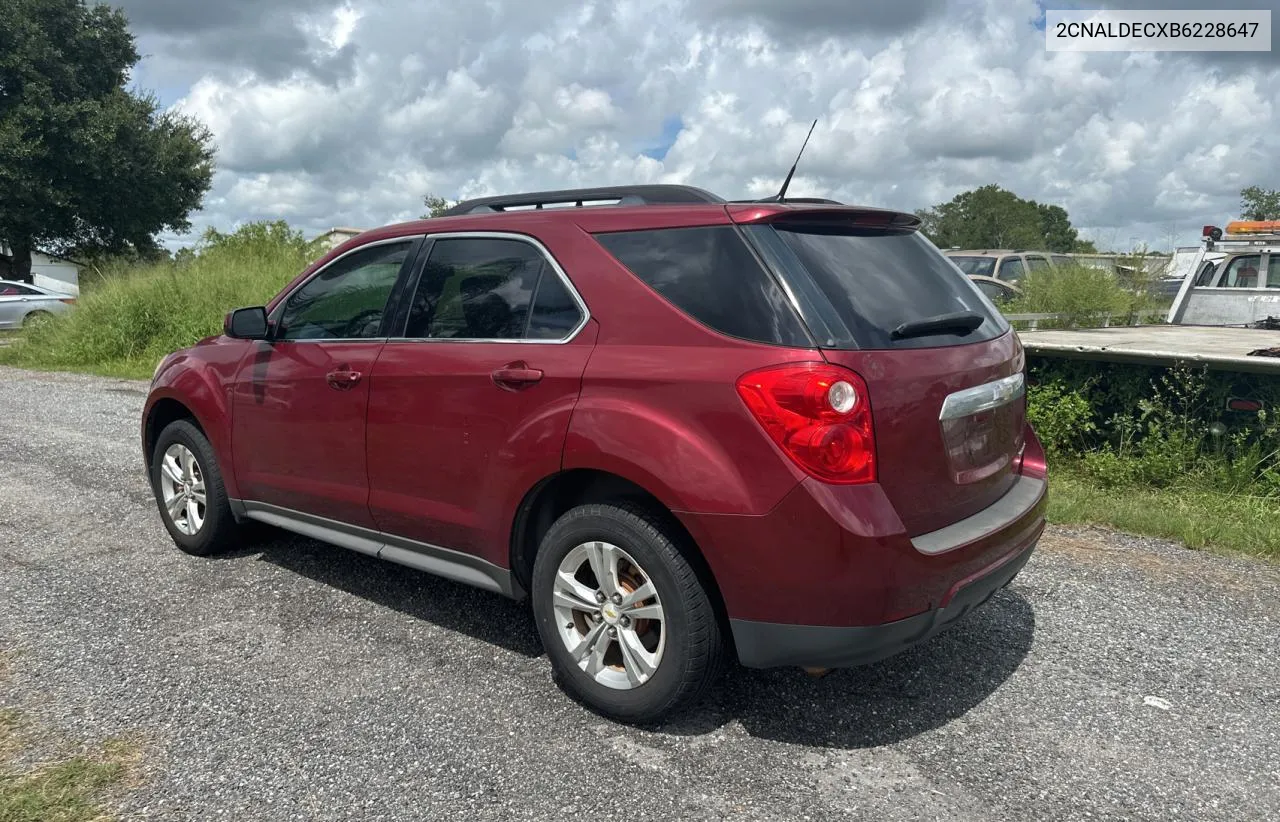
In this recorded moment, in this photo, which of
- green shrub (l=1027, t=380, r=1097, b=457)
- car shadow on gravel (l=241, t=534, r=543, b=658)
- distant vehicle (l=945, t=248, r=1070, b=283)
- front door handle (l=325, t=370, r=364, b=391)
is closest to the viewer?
front door handle (l=325, t=370, r=364, b=391)

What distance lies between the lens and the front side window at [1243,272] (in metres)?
10.3

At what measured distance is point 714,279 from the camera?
311 cm

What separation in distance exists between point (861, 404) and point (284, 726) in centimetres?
219

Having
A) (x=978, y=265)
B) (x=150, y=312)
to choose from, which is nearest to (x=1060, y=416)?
(x=978, y=265)

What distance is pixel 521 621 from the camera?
4.20 metres

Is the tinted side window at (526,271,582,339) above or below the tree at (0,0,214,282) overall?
below

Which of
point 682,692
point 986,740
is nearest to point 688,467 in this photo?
point 682,692

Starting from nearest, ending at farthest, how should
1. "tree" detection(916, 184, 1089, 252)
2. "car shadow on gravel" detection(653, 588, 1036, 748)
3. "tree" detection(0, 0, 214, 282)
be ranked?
"car shadow on gravel" detection(653, 588, 1036, 748)
"tree" detection(0, 0, 214, 282)
"tree" detection(916, 184, 1089, 252)

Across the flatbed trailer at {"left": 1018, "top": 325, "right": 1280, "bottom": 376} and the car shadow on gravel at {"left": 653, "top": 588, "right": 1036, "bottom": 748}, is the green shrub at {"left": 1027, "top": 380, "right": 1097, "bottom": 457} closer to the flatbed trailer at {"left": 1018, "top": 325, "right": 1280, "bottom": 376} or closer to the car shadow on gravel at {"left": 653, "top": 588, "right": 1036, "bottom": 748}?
the flatbed trailer at {"left": 1018, "top": 325, "right": 1280, "bottom": 376}

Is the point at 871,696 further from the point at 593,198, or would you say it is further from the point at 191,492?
the point at 191,492

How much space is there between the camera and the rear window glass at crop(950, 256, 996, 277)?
16.5 metres

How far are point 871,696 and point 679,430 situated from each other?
1330mm

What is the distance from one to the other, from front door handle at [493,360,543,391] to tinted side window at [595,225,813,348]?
0.50 m

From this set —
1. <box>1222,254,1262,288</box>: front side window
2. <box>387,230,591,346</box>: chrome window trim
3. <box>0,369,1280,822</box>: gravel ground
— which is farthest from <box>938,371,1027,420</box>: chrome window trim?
<box>1222,254,1262,288</box>: front side window
